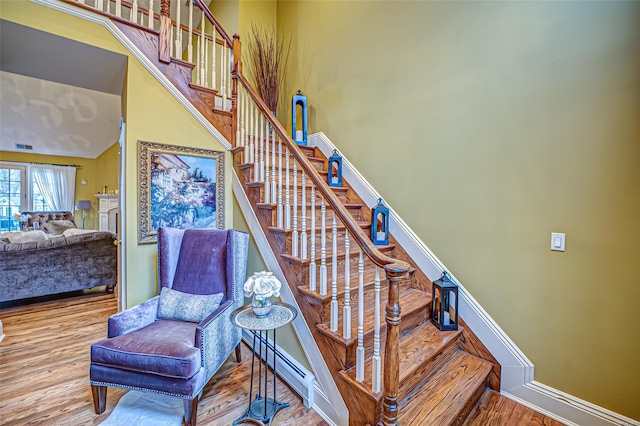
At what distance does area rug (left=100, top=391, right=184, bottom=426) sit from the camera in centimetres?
162

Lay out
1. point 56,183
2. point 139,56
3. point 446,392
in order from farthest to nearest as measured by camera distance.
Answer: point 56,183
point 139,56
point 446,392

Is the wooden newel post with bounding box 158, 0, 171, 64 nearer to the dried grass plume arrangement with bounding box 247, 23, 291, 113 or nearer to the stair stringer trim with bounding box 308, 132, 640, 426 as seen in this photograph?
the dried grass plume arrangement with bounding box 247, 23, 291, 113

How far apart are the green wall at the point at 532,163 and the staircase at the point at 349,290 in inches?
17.2

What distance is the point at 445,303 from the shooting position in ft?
6.62

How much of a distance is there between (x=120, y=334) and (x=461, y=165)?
9.06ft

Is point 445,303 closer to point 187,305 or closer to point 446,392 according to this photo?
point 446,392

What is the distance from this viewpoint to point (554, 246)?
1.68 meters

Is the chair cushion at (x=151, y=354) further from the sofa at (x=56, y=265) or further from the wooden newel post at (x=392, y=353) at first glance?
the sofa at (x=56, y=265)

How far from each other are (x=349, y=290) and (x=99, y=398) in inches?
A: 68.5

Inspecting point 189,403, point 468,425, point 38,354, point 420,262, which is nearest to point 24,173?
point 38,354

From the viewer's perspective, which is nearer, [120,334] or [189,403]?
[189,403]

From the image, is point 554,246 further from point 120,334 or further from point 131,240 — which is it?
point 131,240

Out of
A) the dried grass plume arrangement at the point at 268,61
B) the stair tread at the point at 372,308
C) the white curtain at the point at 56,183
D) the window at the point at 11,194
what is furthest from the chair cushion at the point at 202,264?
the window at the point at 11,194

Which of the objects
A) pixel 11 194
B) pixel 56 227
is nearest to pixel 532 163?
pixel 56 227
